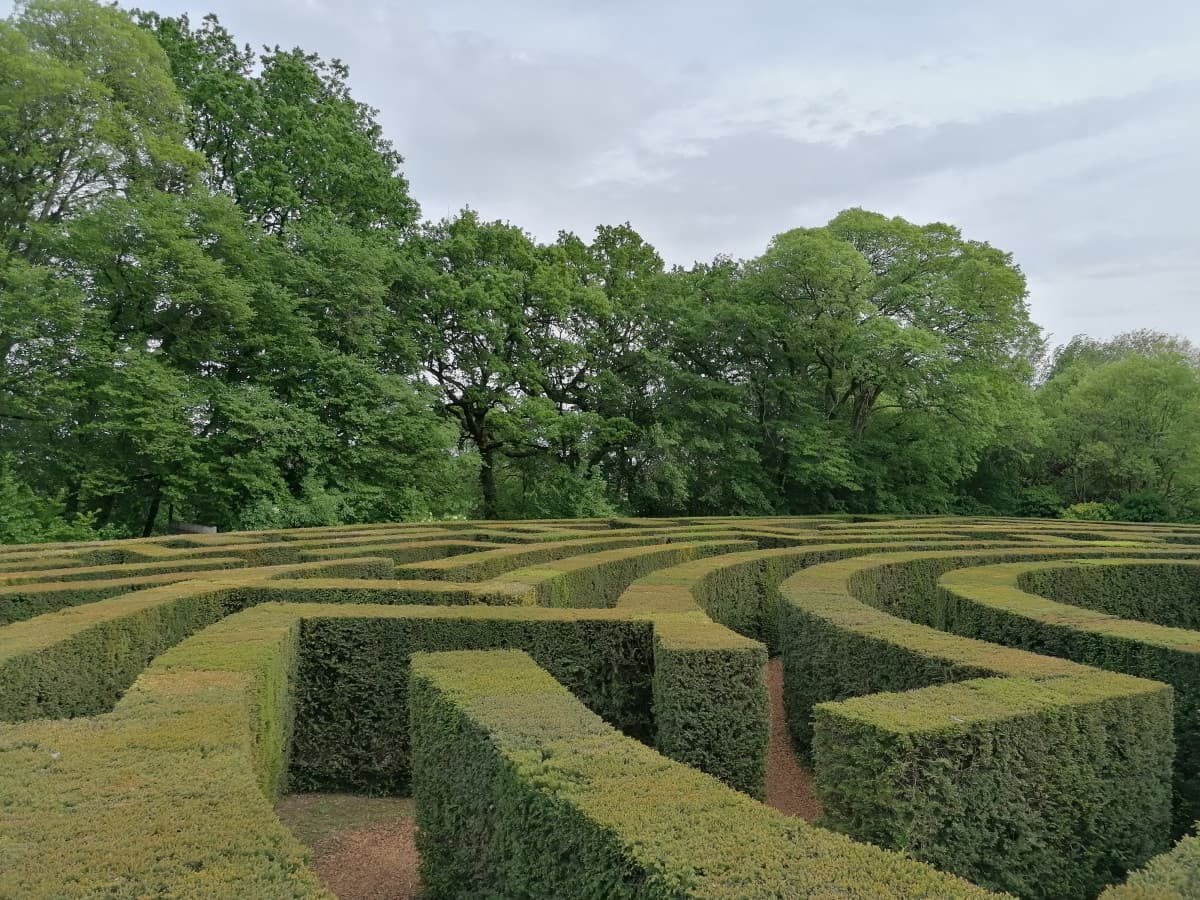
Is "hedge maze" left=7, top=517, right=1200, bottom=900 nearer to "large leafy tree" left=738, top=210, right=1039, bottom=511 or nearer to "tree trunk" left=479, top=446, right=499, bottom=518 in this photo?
"tree trunk" left=479, top=446, right=499, bottom=518

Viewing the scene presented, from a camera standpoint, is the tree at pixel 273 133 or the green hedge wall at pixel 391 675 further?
the tree at pixel 273 133

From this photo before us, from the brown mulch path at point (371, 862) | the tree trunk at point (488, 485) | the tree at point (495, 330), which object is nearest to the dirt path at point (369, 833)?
the brown mulch path at point (371, 862)

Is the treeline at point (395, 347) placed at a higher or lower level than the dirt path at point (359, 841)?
higher

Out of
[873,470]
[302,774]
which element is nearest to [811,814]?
[302,774]

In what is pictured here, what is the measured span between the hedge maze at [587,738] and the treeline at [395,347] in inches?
449

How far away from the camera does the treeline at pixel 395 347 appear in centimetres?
1836

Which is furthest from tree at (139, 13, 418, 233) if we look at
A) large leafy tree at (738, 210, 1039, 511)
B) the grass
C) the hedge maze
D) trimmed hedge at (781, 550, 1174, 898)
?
Answer: trimmed hedge at (781, 550, 1174, 898)

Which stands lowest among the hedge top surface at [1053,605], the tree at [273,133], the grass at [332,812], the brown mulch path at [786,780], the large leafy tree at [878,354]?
the brown mulch path at [786,780]

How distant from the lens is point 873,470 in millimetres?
27969

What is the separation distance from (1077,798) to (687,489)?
22.6m

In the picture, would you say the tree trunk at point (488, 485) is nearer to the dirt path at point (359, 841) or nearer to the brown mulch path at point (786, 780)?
the brown mulch path at point (786, 780)

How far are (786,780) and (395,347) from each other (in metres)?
19.8

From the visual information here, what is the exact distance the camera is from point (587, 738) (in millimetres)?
3438

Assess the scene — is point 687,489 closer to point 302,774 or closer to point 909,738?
point 302,774
